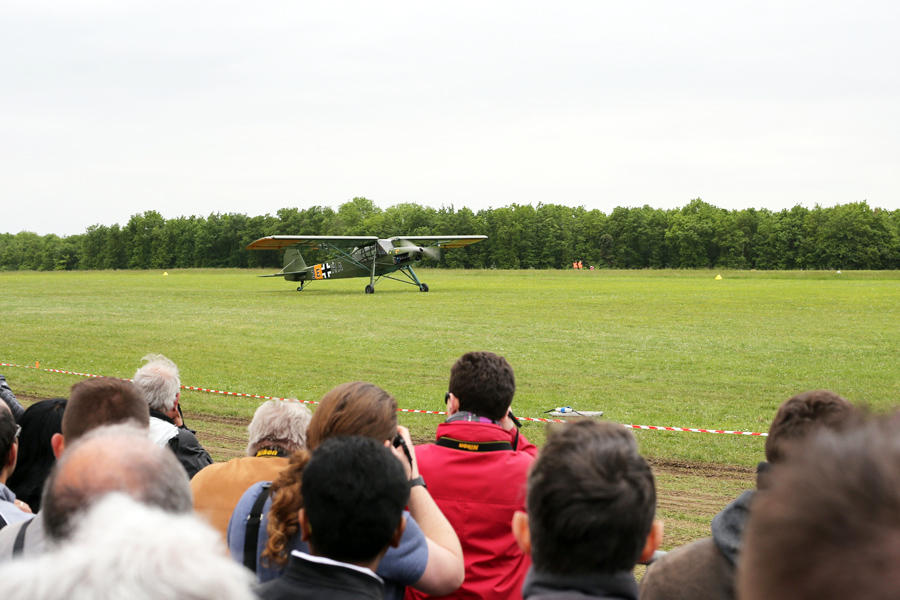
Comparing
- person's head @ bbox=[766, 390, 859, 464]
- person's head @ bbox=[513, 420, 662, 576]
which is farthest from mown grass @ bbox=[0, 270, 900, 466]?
person's head @ bbox=[513, 420, 662, 576]

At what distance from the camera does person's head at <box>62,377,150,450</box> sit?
2.95 m

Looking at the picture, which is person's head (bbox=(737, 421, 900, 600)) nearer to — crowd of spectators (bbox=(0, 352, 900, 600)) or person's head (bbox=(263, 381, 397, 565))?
crowd of spectators (bbox=(0, 352, 900, 600))

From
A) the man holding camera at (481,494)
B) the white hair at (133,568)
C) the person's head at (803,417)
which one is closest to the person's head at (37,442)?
the man holding camera at (481,494)

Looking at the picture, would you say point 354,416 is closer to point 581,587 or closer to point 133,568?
point 581,587

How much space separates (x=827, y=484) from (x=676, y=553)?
1317mm

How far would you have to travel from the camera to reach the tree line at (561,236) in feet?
→ 294

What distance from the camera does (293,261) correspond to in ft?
133

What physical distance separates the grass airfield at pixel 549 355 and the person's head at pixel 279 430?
3.42m

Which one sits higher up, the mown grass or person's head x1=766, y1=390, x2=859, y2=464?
person's head x1=766, y1=390, x2=859, y2=464

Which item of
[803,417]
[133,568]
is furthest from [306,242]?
[133,568]

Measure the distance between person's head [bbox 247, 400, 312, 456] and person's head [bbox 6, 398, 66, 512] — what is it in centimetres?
137

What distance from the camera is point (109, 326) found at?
19.8 metres

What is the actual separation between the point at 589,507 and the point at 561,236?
10468cm

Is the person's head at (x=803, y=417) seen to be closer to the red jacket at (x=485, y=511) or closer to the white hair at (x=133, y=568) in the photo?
the red jacket at (x=485, y=511)
